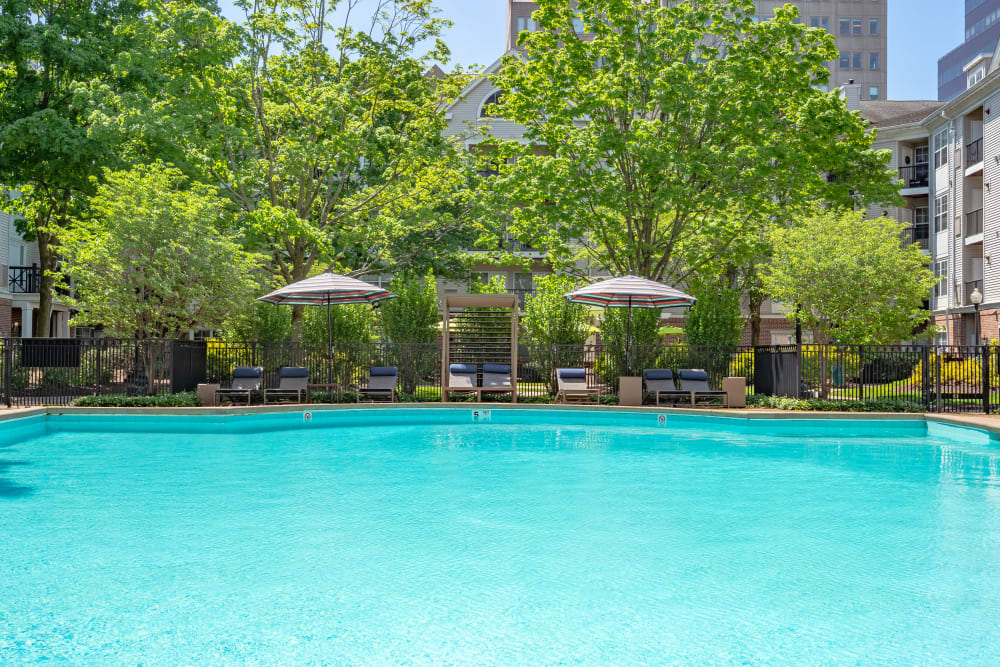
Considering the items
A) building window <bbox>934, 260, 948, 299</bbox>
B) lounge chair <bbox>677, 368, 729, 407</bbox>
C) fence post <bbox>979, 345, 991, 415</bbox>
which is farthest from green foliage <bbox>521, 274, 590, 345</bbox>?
building window <bbox>934, 260, 948, 299</bbox>

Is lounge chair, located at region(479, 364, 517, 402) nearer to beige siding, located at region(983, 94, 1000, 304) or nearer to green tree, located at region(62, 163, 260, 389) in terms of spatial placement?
green tree, located at region(62, 163, 260, 389)

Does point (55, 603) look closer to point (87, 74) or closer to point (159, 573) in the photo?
point (159, 573)

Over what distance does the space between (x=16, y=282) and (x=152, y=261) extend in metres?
25.4

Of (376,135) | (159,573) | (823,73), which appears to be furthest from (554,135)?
(159,573)

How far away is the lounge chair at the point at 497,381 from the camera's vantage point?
17594 mm

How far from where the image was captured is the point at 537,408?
54.1 ft

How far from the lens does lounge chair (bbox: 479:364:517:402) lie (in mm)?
17594

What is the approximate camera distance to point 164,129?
59.1 feet

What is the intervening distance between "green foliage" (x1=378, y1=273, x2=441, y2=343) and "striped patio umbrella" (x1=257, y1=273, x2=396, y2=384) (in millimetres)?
2322

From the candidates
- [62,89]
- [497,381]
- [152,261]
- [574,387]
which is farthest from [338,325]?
[62,89]

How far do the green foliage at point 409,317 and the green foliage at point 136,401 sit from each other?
20.6ft

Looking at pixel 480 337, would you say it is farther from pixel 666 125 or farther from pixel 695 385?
pixel 666 125

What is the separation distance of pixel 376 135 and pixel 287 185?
357 centimetres

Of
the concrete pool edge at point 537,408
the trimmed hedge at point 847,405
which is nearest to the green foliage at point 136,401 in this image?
the concrete pool edge at point 537,408
